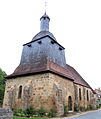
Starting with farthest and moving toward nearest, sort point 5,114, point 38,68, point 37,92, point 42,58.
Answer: point 42,58 → point 38,68 → point 37,92 → point 5,114

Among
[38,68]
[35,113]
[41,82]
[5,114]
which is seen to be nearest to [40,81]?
[41,82]

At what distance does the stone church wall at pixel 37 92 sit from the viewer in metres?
11.9

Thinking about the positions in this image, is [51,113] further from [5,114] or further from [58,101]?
[5,114]

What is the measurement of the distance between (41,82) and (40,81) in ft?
0.57

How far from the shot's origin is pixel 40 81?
12914mm

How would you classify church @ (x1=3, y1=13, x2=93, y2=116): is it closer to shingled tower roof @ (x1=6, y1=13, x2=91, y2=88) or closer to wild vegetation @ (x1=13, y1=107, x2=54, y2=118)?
shingled tower roof @ (x1=6, y1=13, x2=91, y2=88)

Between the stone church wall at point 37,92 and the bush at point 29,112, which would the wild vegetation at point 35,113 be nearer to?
the bush at point 29,112

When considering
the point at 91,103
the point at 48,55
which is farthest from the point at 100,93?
the point at 48,55

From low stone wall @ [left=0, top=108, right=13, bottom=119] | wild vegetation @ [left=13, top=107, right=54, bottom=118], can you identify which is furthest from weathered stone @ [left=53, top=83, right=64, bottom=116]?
low stone wall @ [left=0, top=108, right=13, bottom=119]

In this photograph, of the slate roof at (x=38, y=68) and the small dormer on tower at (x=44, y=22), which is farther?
the small dormer on tower at (x=44, y=22)

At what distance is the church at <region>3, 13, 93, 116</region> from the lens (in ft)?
39.7

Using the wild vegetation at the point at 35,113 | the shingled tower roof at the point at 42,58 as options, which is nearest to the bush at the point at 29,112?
the wild vegetation at the point at 35,113

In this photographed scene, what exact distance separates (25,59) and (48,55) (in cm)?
375

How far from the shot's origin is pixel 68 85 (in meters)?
15.6
